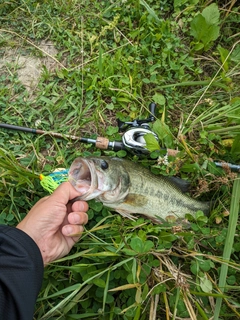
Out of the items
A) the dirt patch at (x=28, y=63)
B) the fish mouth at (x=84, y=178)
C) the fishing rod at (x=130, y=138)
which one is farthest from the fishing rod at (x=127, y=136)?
the dirt patch at (x=28, y=63)

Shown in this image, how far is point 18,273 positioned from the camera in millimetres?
2133

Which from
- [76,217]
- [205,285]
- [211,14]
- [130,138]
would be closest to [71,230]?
[76,217]

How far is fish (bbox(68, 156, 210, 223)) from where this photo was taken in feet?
8.41

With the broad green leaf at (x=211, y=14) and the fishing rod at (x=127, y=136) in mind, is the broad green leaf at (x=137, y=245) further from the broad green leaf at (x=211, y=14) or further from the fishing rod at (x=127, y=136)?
the broad green leaf at (x=211, y=14)

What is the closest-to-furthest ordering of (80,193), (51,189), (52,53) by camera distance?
1. (80,193)
2. (51,189)
3. (52,53)

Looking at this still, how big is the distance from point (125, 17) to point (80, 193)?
2.10 metres

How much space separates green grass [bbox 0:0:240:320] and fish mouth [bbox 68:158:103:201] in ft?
0.97

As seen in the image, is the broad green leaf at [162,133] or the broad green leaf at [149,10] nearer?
the broad green leaf at [162,133]

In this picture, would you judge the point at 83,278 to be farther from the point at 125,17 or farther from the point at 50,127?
the point at 125,17

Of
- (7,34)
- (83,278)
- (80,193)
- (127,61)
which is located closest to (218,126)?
(127,61)

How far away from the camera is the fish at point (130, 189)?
256cm

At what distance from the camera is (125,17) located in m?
3.56

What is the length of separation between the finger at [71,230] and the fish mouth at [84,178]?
0.24 m

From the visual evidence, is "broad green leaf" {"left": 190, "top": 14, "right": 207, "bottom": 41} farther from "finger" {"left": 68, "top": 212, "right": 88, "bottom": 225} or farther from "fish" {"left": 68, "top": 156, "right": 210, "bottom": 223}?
"finger" {"left": 68, "top": 212, "right": 88, "bottom": 225}
